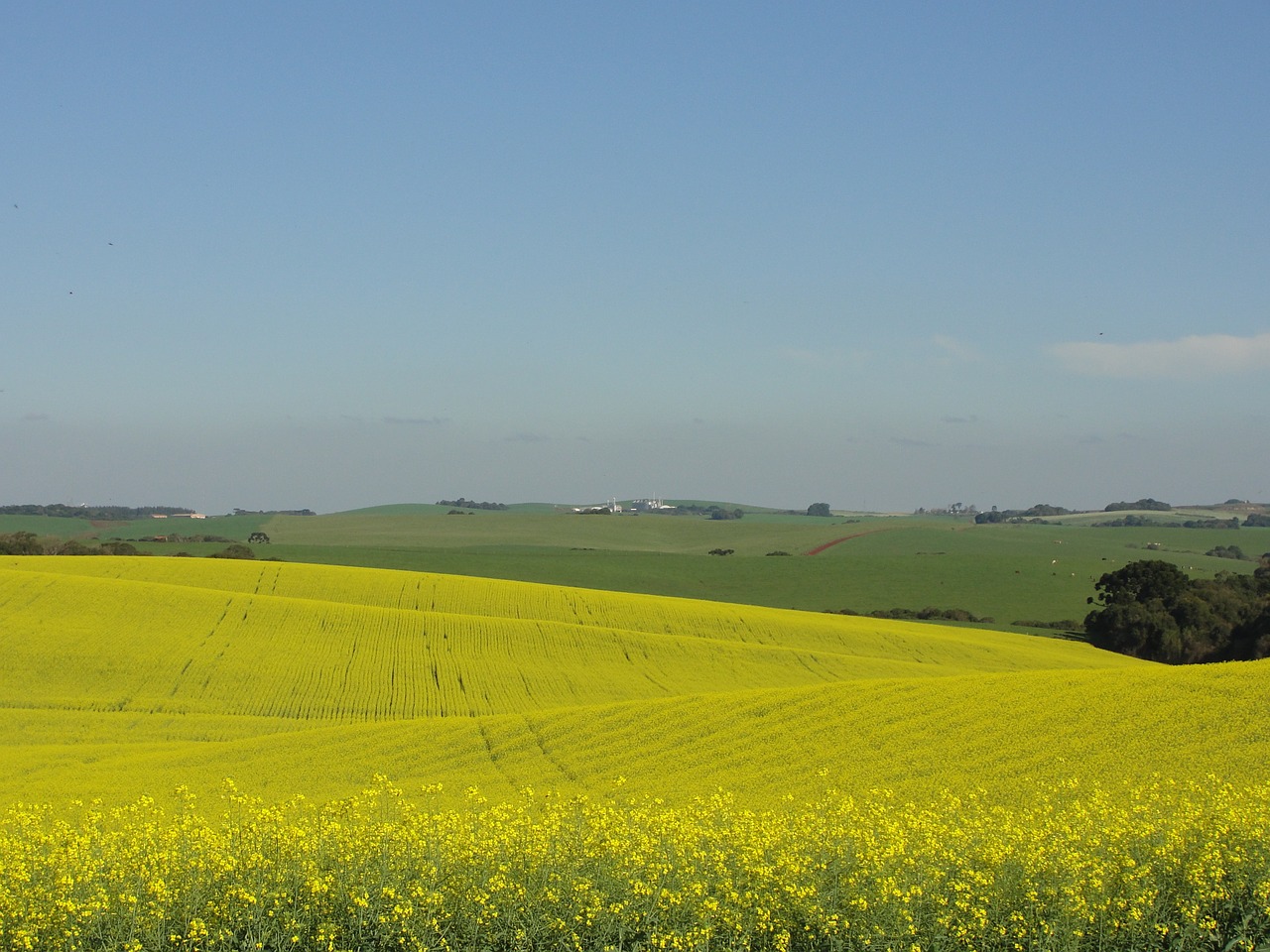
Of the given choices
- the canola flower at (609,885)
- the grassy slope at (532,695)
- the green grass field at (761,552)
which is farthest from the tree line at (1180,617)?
the canola flower at (609,885)

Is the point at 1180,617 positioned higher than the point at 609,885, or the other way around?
the point at 609,885

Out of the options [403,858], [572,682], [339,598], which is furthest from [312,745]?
[339,598]

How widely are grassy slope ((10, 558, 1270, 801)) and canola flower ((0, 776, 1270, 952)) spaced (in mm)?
7498

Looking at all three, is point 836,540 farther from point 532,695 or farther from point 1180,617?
point 532,695

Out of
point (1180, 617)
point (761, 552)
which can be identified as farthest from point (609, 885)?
point (761, 552)

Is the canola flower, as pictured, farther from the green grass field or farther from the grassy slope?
the green grass field

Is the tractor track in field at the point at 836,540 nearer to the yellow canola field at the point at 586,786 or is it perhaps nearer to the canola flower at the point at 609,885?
the yellow canola field at the point at 586,786

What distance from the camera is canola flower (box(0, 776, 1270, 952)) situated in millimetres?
12570

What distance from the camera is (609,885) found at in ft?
42.5

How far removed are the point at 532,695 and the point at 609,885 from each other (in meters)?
30.2

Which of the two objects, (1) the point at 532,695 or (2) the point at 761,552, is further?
(2) the point at 761,552

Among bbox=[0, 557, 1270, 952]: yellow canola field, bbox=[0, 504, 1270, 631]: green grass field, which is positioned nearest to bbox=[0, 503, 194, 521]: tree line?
bbox=[0, 504, 1270, 631]: green grass field

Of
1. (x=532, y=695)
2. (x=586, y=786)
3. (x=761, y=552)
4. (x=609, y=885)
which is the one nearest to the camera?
(x=609, y=885)

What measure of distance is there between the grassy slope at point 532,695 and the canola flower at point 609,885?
7.50m
